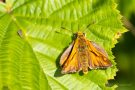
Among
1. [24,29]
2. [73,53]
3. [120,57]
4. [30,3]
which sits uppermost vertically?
[30,3]

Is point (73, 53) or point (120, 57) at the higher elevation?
point (73, 53)

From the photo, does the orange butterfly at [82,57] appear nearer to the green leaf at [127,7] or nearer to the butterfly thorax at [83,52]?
the butterfly thorax at [83,52]

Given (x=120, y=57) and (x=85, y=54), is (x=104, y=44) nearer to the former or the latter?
(x=85, y=54)

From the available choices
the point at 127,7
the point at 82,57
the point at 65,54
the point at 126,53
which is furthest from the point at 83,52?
the point at 126,53

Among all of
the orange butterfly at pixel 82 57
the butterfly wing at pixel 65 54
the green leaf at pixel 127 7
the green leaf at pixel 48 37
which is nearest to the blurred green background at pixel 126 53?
the green leaf at pixel 127 7

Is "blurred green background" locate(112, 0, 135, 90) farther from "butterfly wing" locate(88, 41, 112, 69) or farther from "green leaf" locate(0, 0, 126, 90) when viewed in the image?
"butterfly wing" locate(88, 41, 112, 69)

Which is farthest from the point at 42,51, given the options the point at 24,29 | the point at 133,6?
the point at 133,6

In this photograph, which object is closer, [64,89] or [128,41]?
[64,89]
